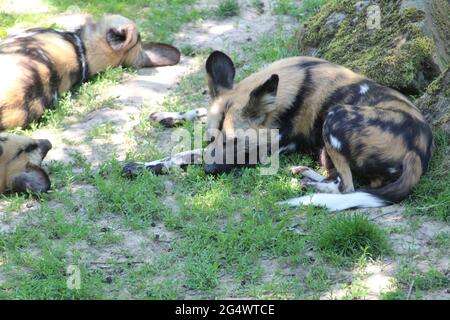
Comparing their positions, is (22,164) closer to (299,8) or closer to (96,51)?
(96,51)

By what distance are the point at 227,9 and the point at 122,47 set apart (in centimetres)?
104

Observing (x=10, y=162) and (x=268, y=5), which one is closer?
(x=10, y=162)

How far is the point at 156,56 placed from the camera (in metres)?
5.53

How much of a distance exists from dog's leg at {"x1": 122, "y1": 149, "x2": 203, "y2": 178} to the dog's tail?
2.44 feet

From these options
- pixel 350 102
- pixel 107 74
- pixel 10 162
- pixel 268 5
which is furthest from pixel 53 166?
pixel 268 5

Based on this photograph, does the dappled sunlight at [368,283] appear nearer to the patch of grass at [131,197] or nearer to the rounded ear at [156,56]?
the patch of grass at [131,197]

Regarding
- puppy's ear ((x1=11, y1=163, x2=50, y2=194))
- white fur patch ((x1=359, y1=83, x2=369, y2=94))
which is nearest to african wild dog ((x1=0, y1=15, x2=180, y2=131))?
puppy's ear ((x1=11, y1=163, x2=50, y2=194))

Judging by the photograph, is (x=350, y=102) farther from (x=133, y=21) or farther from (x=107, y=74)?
(x=133, y=21)

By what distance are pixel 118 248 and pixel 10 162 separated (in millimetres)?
A: 978

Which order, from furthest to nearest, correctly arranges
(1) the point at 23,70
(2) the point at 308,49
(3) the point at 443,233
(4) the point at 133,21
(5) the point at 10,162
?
(4) the point at 133,21 < (2) the point at 308,49 < (1) the point at 23,70 < (5) the point at 10,162 < (3) the point at 443,233

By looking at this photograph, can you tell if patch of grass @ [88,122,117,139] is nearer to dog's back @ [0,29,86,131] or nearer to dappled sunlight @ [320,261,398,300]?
dog's back @ [0,29,86,131]

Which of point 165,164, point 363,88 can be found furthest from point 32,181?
point 363,88

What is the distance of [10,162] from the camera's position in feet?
13.5

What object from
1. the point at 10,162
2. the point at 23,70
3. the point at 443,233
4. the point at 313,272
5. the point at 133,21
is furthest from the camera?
the point at 133,21
